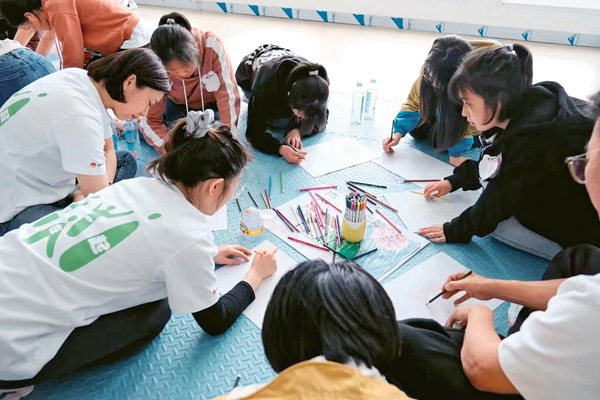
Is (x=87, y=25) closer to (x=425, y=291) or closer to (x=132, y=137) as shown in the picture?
(x=132, y=137)

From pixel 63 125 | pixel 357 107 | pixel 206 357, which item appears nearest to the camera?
pixel 206 357

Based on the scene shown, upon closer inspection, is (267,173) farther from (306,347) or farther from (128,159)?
(306,347)

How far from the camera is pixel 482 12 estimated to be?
144 inches

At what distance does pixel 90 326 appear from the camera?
1.22 m

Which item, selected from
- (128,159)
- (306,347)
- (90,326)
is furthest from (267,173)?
(306,347)

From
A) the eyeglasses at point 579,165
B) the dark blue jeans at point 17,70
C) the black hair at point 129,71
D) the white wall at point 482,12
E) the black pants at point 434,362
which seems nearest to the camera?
the eyeglasses at point 579,165

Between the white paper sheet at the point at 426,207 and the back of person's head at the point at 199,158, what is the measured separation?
82 centimetres

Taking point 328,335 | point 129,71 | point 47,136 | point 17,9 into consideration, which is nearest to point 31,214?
point 47,136

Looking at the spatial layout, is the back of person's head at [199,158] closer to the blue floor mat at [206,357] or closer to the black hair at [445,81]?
the blue floor mat at [206,357]

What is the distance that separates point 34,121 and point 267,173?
91 centimetres

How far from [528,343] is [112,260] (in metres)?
0.89

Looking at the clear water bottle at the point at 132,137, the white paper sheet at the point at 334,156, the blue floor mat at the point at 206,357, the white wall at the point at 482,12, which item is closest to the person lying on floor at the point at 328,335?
the blue floor mat at the point at 206,357

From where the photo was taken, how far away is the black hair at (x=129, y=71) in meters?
1.52

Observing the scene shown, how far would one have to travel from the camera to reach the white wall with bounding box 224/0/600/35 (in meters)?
3.53
